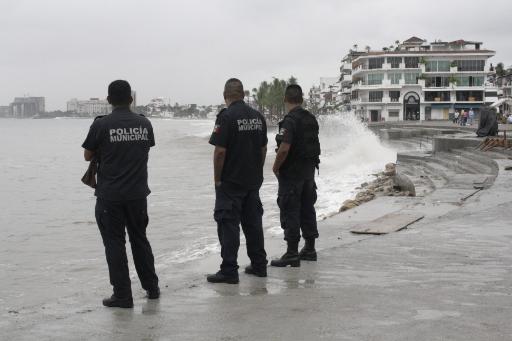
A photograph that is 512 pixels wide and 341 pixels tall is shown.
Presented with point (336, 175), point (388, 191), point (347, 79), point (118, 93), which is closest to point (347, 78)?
point (347, 79)

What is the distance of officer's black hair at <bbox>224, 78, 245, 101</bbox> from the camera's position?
5.80 meters

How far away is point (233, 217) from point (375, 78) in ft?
303

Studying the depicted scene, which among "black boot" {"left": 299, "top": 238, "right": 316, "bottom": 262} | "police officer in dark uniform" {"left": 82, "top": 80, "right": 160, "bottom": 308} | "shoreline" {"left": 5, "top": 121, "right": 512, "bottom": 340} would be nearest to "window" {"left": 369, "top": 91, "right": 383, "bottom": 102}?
"shoreline" {"left": 5, "top": 121, "right": 512, "bottom": 340}

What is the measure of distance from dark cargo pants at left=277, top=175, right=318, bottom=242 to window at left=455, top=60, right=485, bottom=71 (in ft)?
300

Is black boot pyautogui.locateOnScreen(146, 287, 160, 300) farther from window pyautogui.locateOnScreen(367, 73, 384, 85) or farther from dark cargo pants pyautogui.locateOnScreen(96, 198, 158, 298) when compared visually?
window pyautogui.locateOnScreen(367, 73, 384, 85)

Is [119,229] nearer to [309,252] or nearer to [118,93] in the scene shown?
[118,93]

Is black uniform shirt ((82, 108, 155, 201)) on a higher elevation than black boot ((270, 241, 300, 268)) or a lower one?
higher

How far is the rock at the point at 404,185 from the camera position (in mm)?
14542

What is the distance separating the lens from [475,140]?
22781 mm

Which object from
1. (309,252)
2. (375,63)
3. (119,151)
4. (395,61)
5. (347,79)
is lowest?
(309,252)

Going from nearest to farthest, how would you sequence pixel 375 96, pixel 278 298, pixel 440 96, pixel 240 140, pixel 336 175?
pixel 278 298
pixel 240 140
pixel 336 175
pixel 440 96
pixel 375 96

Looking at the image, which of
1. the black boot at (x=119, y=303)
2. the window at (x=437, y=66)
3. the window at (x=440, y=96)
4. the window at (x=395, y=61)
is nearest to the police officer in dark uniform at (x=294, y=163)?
the black boot at (x=119, y=303)

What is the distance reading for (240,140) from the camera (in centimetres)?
575

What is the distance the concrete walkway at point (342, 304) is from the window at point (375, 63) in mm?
88563
